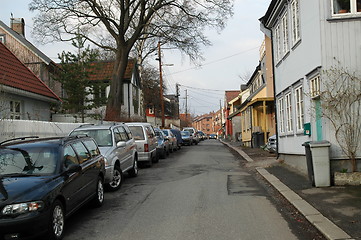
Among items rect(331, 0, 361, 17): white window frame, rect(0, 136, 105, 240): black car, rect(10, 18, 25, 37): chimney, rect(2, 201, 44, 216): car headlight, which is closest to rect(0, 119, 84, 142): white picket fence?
rect(0, 136, 105, 240): black car

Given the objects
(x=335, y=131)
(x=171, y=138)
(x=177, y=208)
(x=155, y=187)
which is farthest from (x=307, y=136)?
(x=171, y=138)

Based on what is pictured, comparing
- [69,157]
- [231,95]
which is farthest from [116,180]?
[231,95]

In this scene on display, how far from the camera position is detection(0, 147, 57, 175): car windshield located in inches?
250

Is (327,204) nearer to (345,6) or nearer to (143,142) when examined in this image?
(345,6)

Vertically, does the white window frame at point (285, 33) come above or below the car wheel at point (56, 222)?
above

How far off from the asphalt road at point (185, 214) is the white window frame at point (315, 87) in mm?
3039

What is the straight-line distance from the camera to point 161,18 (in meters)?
27.2

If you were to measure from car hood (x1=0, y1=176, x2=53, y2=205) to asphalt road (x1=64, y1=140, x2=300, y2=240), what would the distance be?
3.51 ft

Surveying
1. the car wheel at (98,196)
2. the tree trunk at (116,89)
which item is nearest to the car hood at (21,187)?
the car wheel at (98,196)

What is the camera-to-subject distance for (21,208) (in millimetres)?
5219

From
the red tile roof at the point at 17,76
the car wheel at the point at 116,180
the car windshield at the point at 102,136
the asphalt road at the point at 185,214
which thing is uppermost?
the red tile roof at the point at 17,76

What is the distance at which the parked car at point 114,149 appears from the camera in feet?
33.0

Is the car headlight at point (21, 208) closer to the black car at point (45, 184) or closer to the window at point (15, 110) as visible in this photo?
the black car at point (45, 184)

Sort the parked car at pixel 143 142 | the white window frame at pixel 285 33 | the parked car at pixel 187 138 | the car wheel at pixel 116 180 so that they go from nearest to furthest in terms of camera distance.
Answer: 1. the car wheel at pixel 116 180
2. the white window frame at pixel 285 33
3. the parked car at pixel 143 142
4. the parked car at pixel 187 138
